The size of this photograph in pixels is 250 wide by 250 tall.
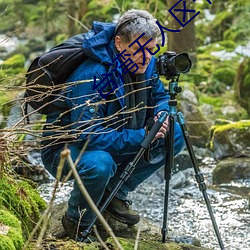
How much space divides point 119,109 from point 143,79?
26cm

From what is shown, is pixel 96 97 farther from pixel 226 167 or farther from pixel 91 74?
pixel 226 167

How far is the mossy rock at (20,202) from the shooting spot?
9.66 feet

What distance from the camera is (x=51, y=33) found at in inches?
597

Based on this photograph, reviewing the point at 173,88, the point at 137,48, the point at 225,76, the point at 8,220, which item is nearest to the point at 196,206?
the point at 173,88

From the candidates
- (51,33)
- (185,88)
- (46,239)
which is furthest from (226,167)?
(51,33)

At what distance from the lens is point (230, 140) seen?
6758mm

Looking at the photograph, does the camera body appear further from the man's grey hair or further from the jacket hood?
the jacket hood

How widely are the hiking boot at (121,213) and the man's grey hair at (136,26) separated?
3.43 feet

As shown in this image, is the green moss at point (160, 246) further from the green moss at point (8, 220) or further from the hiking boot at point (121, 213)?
the green moss at point (8, 220)

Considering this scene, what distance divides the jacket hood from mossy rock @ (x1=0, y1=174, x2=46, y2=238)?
803 mm

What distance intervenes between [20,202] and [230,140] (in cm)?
410

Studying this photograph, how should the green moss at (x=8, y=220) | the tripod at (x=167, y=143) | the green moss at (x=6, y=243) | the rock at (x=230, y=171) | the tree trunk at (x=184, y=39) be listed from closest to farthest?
the green moss at (x=6, y=243) → the green moss at (x=8, y=220) → the tripod at (x=167, y=143) → the rock at (x=230, y=171) → the tree trunk at (x=184, y=39)

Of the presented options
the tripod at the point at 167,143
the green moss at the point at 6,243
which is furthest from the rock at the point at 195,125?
the green moss at the point at 6,243

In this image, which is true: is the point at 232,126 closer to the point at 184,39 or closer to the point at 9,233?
the point at 184,39
